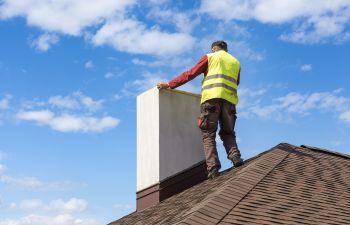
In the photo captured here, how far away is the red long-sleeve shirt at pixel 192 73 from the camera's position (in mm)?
9836

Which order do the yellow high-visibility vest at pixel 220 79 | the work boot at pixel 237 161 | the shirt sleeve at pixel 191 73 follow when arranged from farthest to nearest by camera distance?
the shirt sleeve at pixel 191 73 < the work boot at pixel 237 161 < the yellow high-visibility vest at pixel 220 79

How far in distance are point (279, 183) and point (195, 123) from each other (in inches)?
104

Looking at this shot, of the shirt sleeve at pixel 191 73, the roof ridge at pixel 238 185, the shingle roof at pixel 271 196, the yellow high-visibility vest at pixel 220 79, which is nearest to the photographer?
the roof ridge at pixel 238 185

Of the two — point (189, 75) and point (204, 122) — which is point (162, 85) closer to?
point (189, 75)

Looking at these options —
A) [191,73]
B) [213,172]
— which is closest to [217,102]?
[191,73]

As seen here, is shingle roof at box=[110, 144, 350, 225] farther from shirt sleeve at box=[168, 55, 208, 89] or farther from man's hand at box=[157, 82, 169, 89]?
man's hand at box=[157, 82, 169, 89]

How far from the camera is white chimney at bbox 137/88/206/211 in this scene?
33.8ft

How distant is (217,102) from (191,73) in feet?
2.10

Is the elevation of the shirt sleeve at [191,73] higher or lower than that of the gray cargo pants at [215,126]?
higher

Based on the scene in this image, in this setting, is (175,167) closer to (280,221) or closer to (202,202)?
(202,202)

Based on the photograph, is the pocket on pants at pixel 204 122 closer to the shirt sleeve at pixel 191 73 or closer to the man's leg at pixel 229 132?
the man's leg at pixel 229 132

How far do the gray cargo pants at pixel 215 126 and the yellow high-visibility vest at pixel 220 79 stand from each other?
10 centimetres

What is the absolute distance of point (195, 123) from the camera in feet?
35.3

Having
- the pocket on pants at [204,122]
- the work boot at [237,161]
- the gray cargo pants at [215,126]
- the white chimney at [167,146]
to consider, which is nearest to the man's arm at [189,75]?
the white chimney at [167,146]
